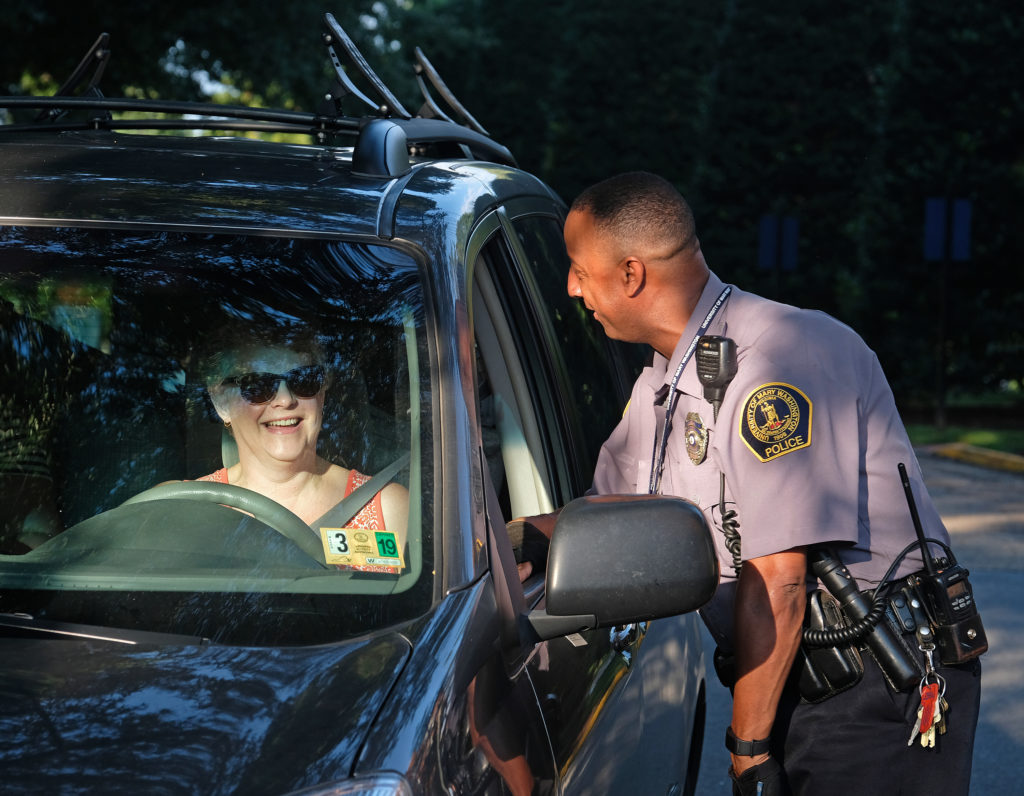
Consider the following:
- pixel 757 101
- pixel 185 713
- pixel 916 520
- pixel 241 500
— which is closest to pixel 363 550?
pixel 241 500

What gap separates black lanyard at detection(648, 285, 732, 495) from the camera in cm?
264

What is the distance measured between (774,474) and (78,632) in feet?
4.01

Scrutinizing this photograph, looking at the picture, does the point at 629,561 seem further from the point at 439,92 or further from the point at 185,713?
the point at 439,92

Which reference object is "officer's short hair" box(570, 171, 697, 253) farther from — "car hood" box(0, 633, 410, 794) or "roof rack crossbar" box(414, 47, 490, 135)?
"roof rack crossbar" box(414, 47, 490, 135)

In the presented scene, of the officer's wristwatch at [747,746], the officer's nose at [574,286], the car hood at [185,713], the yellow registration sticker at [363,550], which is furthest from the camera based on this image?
the officer's nose at [574,286]

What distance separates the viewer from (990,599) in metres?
7.77

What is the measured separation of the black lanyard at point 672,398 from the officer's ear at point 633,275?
0.15m

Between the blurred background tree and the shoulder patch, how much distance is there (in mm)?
13414

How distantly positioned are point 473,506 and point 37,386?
843 millimetres

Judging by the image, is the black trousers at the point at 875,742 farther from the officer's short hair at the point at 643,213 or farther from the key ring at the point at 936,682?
the officer's short hair at the point at 643,213

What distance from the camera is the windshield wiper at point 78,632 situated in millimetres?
1933

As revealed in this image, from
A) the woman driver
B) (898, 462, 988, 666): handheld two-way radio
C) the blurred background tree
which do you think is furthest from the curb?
the woman driver

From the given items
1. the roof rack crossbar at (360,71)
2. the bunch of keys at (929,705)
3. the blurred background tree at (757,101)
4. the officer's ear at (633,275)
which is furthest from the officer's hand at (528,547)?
the blurred background tree at (757,101)

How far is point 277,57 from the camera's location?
17.1 meters
